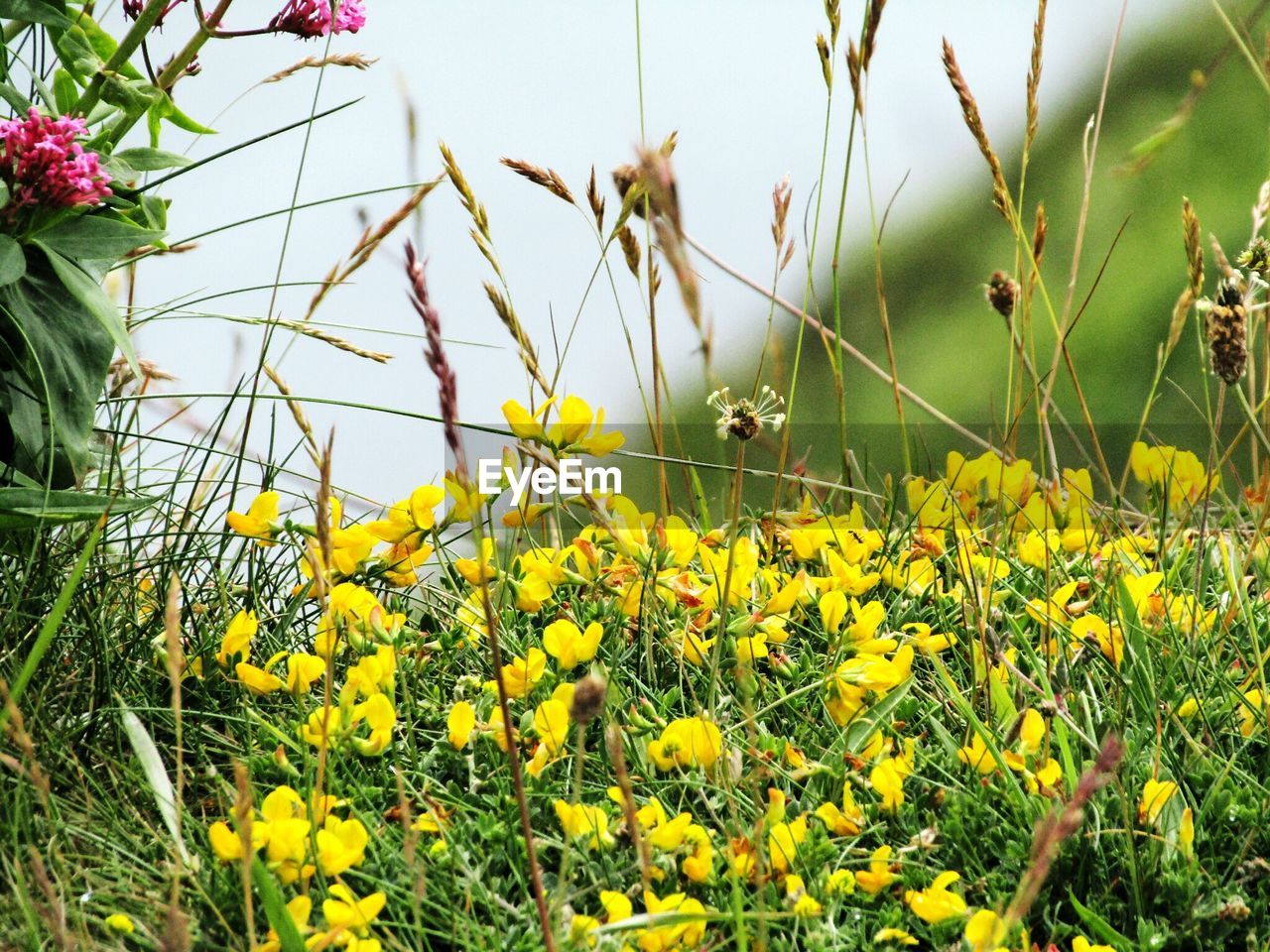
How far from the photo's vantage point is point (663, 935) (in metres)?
0.98

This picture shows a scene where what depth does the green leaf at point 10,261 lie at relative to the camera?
124cm

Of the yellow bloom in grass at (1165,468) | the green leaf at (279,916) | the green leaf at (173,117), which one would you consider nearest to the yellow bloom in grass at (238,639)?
the green leaf at (279,916)

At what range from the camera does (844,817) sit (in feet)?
3.82

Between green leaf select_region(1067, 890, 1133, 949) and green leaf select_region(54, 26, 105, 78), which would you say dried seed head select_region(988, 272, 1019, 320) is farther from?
green leaf select_region(54, 26, 105, 78)

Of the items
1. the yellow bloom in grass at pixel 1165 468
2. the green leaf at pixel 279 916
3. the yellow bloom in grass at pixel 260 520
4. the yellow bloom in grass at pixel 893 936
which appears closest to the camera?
the green leaf at pixel 279 916

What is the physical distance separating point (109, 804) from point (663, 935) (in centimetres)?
62

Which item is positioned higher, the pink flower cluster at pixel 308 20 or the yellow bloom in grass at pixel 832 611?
the pink flower cluster at pixel 308 20

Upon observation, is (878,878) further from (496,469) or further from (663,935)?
(496,469)

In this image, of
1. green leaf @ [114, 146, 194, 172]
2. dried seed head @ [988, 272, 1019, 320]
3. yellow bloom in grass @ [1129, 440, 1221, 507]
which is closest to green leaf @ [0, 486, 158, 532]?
green leaf @ [114, 146, 194, 172]

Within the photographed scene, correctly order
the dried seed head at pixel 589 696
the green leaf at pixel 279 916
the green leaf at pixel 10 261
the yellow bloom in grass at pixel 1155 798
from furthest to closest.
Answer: the green leaf at pixel 10 261 → the yellow bloom in grass at pixel 1155 798 → the green leaf at pixel 279 916 → the dried seed head at pixel 589 696

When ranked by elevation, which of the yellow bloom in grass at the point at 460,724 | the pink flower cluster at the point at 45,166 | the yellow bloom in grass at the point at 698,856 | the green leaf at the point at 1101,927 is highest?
the pink flower cluster at the point at 45,166

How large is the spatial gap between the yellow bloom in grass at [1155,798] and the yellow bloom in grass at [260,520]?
1018 millimetres

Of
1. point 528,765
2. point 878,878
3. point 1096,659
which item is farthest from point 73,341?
point 1096,659

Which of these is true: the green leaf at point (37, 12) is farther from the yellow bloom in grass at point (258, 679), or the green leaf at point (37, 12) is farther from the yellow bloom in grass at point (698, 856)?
the yellow bloom in grass at point (698, 856)
